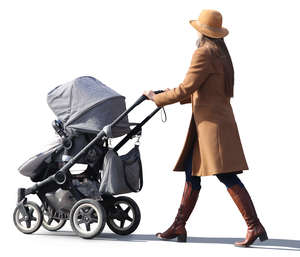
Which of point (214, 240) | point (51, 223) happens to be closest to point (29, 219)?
point (51, 223)

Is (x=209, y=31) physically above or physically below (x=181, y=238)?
above

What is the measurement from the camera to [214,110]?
27.2 feet

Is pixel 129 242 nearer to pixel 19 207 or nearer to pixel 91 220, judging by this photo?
pixel 91 220

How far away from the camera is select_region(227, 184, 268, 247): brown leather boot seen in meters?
8.35

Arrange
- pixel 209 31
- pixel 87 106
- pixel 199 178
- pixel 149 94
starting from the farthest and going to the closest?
pixel 199 178
pixel 87 106
pixel 149 94
pixel 209 31

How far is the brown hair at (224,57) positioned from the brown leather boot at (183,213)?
106 centimetres

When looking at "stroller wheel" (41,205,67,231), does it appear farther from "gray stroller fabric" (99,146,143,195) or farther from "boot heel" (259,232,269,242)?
"boot heel" (259,232,269,242)

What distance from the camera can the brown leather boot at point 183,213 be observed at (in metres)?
8.65

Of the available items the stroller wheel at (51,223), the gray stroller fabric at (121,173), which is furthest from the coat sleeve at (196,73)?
the stroller wheel at (51,223)

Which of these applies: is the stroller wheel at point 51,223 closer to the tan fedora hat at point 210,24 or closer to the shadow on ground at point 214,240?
the shadow on ground at point 214,240

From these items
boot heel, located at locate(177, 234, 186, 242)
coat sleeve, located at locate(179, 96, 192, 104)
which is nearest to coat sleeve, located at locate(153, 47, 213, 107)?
coat sleeve, located at locate(179, 96, 192, 104)

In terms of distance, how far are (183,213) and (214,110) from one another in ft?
3.75

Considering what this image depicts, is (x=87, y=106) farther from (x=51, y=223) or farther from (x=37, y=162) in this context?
(x=51, y=223)

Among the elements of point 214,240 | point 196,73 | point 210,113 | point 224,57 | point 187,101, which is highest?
point 224,57
